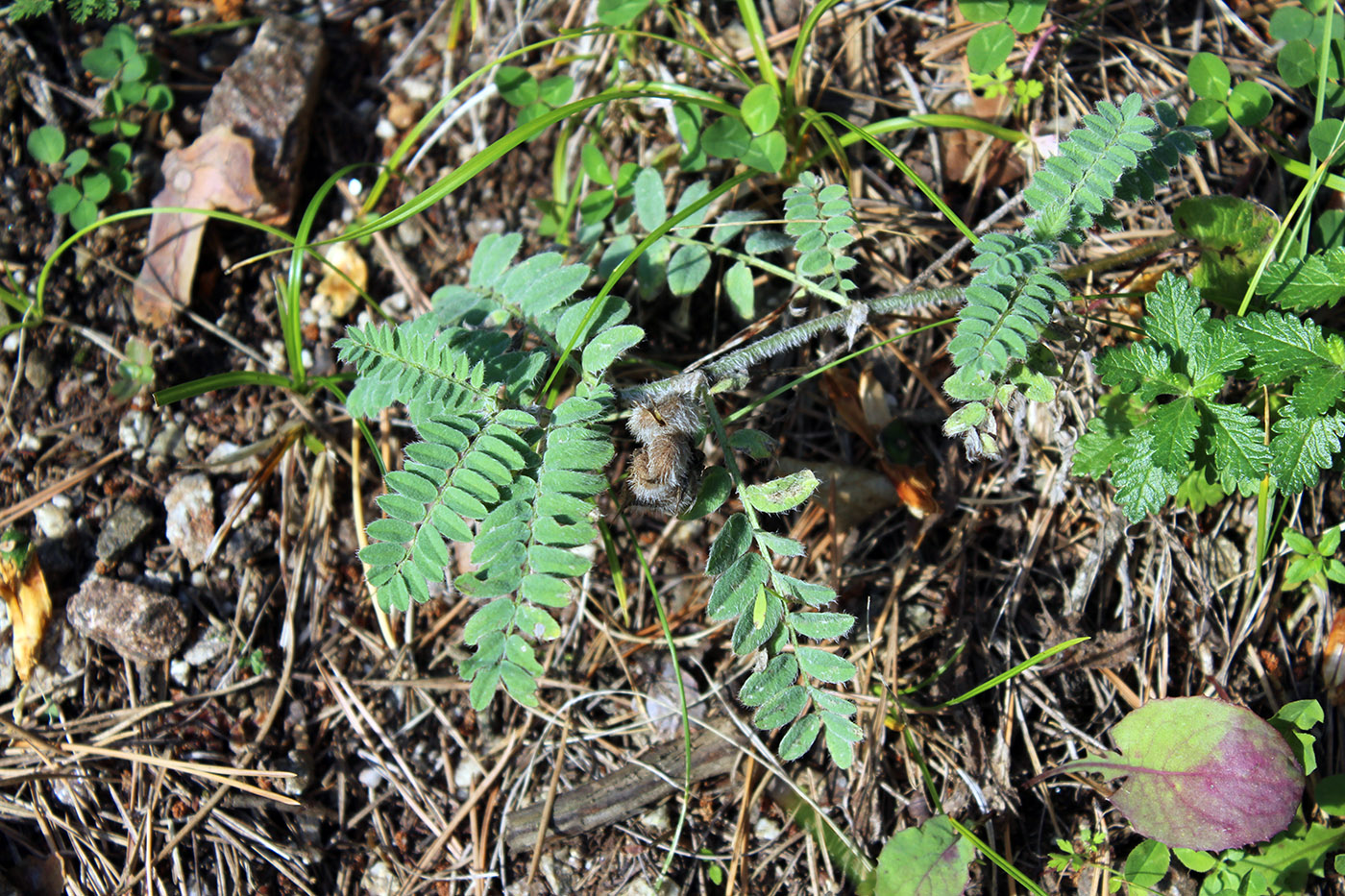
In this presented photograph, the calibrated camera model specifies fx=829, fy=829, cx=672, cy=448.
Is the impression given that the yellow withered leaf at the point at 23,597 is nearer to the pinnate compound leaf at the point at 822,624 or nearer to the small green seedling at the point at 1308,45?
the pinnate compound leaf at the point at 822,624

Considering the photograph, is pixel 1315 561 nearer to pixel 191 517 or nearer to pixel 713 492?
pixel 713 492

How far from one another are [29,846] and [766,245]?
2717 millimetres

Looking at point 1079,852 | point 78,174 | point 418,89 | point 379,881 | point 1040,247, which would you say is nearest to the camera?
point 1040,247

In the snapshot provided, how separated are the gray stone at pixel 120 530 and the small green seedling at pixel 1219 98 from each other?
11.0ft

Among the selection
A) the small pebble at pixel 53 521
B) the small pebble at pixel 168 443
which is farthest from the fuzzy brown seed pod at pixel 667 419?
the small pebble at pixel 53 521

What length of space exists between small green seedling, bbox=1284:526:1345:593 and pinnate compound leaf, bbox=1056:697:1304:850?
1.36ft

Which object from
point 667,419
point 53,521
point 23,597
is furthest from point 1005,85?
point 23,597

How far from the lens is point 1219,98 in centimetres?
241

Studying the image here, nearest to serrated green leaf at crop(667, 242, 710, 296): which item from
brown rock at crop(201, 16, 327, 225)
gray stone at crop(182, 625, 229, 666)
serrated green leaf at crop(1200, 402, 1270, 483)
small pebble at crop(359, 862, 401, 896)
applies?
serrated green leaf at crop(1200, 402, 1270, 483)

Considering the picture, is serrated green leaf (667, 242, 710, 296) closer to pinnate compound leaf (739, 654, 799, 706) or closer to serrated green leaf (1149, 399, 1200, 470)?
pinnate compound leaf (739, 654, 799, 706)

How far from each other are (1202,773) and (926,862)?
2.38 ft

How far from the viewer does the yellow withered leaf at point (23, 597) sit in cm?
248

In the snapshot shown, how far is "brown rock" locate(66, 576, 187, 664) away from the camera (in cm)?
247

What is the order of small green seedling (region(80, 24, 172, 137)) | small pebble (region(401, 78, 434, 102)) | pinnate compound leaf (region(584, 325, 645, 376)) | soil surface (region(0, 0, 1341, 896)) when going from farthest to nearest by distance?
small pebble (region(401, 78, 434, 102)) < small green seedling (region(80, 24, 172, 137)) < soil surface (region(0, 0, 1341, 896)) < pinnate compound leaf (region(584, 325, 645, 376))
